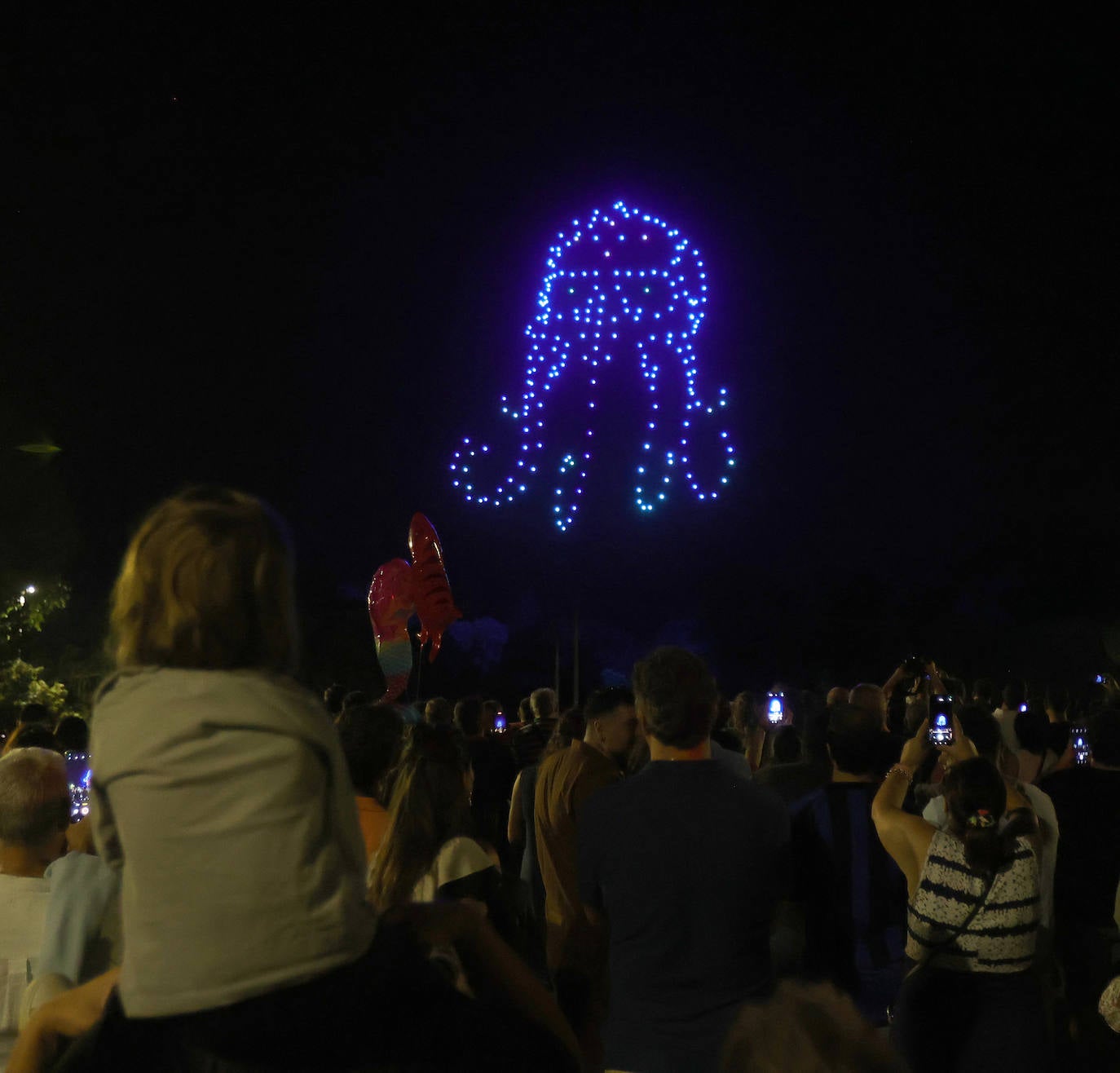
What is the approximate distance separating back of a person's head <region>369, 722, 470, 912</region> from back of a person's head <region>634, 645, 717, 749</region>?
78 cm

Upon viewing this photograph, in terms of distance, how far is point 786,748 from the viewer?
238 inches

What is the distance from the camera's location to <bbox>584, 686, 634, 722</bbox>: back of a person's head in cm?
547

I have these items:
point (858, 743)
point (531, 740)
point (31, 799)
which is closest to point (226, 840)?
point (31, 799)

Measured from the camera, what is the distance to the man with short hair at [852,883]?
354 cm

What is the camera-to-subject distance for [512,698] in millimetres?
35000

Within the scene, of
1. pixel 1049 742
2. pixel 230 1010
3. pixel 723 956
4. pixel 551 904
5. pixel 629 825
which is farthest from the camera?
pixel 1049 742

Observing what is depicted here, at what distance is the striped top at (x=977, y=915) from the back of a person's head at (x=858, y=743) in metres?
0.38

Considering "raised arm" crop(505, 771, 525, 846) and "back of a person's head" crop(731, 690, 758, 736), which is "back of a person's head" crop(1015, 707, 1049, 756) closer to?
"back of a person's head" crop(731, 690, 758, 736)


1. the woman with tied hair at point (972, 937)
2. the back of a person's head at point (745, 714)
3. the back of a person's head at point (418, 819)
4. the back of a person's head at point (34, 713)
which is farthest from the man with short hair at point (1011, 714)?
the back of a person's head at point (34, 713)

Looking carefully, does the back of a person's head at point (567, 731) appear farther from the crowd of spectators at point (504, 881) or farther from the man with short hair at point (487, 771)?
the man with short hair at point (487, 771)

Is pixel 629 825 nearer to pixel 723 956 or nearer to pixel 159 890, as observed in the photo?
pixel 723 956

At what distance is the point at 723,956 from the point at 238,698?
1802mm

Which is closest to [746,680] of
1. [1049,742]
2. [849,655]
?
[849,655]

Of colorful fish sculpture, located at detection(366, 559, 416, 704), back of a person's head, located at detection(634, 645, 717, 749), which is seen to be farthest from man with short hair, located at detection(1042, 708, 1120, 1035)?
colorful fish sculpture, located at detection(366, 559, 416, 704)
